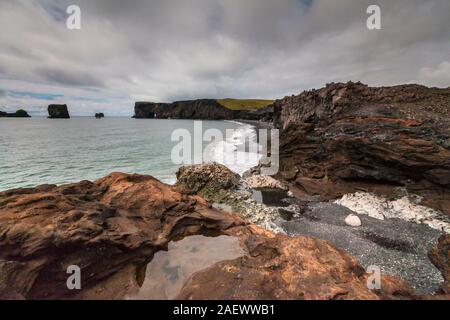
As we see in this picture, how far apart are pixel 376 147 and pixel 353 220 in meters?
6.60

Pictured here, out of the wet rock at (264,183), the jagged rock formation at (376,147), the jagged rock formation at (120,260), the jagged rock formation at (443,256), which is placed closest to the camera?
the jagged rock formation at (120,260)

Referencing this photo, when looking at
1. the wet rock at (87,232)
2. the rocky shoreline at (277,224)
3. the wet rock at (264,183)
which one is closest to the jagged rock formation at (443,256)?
the rocky shoreline at (277,224)

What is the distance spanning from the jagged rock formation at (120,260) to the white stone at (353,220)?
7.63 m

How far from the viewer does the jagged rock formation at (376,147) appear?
45.4ft

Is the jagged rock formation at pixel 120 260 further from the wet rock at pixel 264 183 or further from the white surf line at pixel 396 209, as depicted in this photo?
the wet rock at pixel 264 183

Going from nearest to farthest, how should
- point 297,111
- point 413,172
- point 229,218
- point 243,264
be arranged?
point 243,264, point 229,218, point 413,172, point 297,111

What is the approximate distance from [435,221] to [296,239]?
11218 millimetres

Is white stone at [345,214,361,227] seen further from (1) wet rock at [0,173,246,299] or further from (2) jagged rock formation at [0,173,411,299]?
(1) wet rock at [0,173,246,299]

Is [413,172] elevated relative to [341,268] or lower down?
elevated

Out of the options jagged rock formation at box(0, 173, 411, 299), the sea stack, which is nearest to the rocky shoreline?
jagged rock formation at box(0, 173, 411, 299)

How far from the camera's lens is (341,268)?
5.21m

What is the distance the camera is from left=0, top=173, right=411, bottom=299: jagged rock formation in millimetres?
4625
